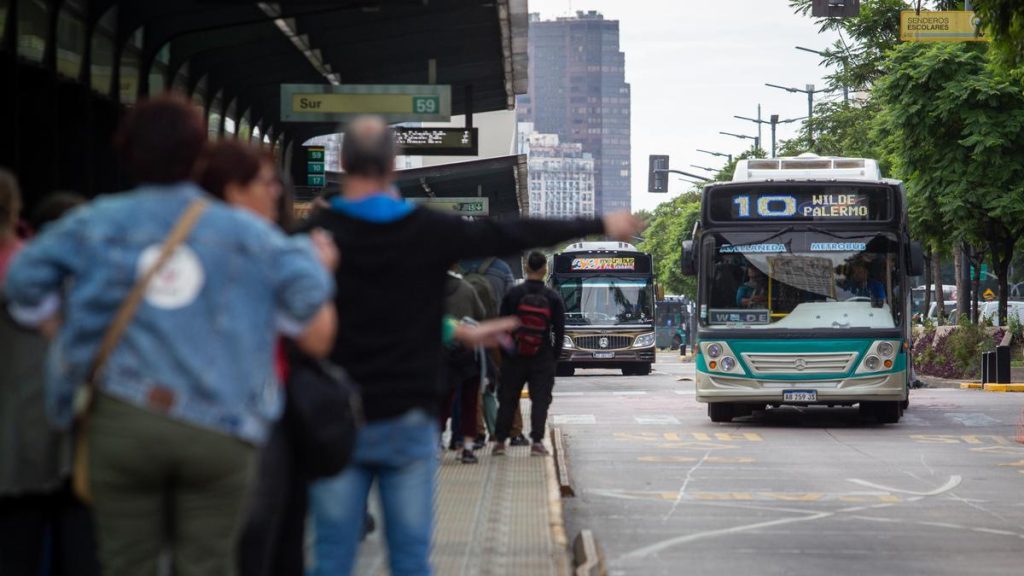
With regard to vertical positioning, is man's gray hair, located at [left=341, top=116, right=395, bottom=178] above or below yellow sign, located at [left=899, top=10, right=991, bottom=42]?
below

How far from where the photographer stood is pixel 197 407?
13.1 feet

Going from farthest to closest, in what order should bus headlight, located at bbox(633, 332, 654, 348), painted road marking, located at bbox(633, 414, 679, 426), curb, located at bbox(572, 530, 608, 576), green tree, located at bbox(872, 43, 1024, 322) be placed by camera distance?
bus headlight, located at bbox(633, 332, 654, 348) → green tree, located at bbox(872, 43, 1024, 322) → painted road marking, located at bbox(633, 414, 679, 426) → curb, located at bbox(572, 530, 608, 576)

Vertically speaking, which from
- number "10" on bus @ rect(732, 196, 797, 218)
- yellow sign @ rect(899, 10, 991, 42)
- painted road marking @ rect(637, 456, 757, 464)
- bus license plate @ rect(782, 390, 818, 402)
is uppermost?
yellow sign @ rect(899, 10, 991, 42)

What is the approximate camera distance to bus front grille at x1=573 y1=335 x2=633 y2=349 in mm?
38438

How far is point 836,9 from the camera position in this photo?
1228 inches

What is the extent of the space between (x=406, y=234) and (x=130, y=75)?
1122 cm

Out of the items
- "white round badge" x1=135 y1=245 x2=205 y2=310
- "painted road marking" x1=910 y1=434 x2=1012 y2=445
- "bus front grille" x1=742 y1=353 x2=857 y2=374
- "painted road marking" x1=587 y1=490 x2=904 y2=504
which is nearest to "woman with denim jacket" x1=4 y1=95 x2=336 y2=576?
"white round badge" x1=135 y1=245 x2=205 y2=310

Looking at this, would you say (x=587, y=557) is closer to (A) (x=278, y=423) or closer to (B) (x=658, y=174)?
(A) (x=278, y=423)

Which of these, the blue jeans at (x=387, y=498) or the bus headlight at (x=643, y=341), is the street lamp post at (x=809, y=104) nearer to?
the bus headlight at (x=643, y=341)

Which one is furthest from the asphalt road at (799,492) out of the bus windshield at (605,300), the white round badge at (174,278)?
the bus windshield at (605,300)

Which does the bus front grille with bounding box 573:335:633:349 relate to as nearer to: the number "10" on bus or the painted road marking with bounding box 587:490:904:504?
the number "10" on bus

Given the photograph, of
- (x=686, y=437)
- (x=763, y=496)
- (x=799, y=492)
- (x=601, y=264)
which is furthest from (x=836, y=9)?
(x=763, y=496)

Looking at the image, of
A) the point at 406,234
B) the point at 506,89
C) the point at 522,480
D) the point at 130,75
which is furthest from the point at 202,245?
the point at 506,89

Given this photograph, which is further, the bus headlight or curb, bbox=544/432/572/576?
the bus headlight
